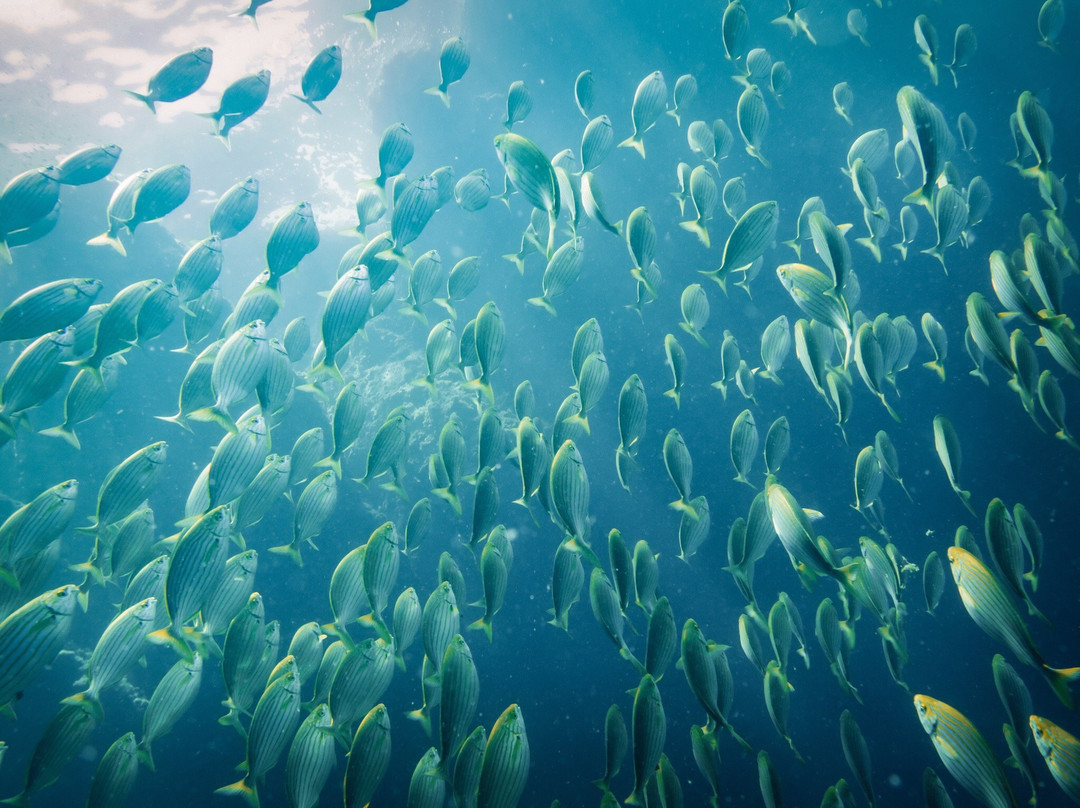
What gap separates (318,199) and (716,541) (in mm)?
19071

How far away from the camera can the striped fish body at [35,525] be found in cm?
363

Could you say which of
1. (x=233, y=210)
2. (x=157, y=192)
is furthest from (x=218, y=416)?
(x=157, y=192)

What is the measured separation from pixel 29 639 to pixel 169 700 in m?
1.04

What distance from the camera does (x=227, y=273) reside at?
67.6 ft

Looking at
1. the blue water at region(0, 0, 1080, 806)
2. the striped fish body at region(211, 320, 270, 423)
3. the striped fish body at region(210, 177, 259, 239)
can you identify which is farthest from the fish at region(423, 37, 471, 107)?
the blue water at region(0, 0, 1080, 806)

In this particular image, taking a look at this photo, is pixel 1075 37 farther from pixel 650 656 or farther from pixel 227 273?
pixel 227 273

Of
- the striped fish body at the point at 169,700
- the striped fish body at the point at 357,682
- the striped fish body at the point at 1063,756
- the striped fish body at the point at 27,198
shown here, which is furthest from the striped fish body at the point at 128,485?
the striped fish body at the point at 1063,756

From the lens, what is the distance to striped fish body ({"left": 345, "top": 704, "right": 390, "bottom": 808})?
3016 mm

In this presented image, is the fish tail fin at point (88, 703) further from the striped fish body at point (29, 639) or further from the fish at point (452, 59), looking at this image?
the fish at point (452, 59)

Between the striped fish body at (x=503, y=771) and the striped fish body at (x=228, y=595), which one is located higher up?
the striped fish body at (x=503, y=771)

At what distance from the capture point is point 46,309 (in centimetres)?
Answer: 395

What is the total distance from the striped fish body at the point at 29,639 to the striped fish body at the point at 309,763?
151 cm

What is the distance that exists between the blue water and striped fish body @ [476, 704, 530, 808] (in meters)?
6.19

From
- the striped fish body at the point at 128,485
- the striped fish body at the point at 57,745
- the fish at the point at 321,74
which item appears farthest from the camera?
the fish at the point at 321,74
